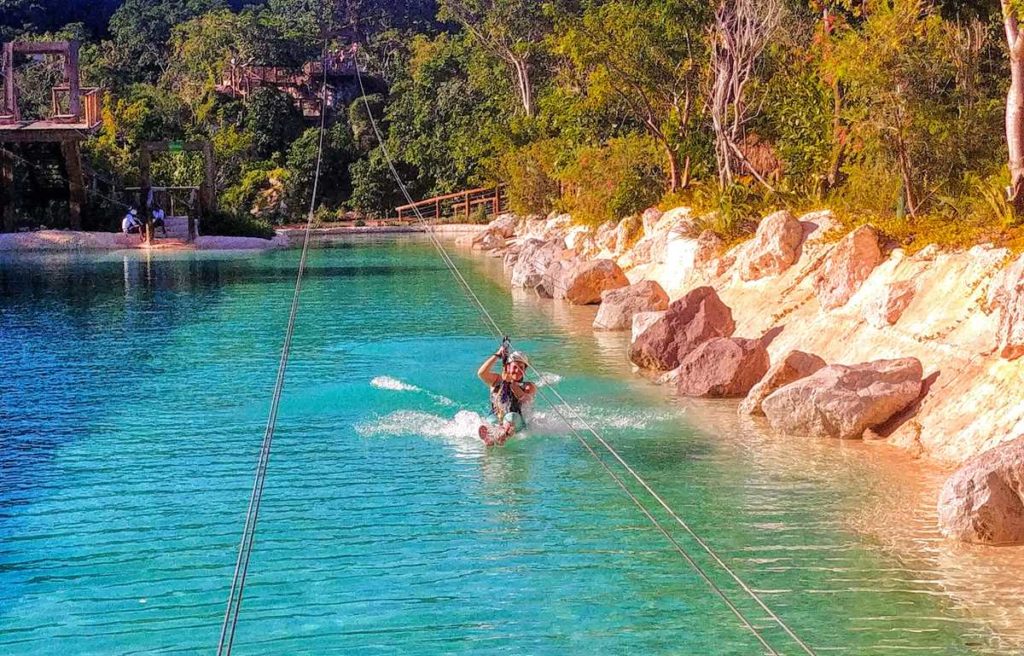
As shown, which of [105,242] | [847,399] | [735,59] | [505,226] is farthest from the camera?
[505,226]

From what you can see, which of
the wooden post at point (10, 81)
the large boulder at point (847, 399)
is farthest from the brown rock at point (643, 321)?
the wooden post at point (10, 81)

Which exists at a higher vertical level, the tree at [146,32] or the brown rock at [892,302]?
the tree at [146,32]

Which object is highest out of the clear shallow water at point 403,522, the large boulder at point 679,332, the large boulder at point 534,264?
the large boulder at point 534,264

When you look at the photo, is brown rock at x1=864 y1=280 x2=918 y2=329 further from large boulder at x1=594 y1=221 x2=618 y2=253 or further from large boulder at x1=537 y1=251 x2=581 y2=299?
large boulder at x1=594 y1=221 x2=618 y2=253

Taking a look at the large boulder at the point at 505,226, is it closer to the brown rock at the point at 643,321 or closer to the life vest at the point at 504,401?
the brown rock at the point at 643,321

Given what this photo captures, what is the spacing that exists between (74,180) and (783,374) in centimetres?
3659

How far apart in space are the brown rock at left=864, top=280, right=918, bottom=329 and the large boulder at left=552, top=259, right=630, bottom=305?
13.0 m

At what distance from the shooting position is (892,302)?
17.2m

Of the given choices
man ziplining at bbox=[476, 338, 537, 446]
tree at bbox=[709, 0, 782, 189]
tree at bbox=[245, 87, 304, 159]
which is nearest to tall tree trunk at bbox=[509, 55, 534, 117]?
tree at bbox=[245, 87, 304, 159]

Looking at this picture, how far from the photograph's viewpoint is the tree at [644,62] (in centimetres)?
3456

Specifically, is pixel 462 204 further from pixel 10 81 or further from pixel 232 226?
pixel 10 81

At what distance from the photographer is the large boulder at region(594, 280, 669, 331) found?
83.9 feet

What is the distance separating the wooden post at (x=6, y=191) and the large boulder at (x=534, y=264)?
835 inches

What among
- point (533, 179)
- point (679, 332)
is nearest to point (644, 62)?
point (533, 179)
